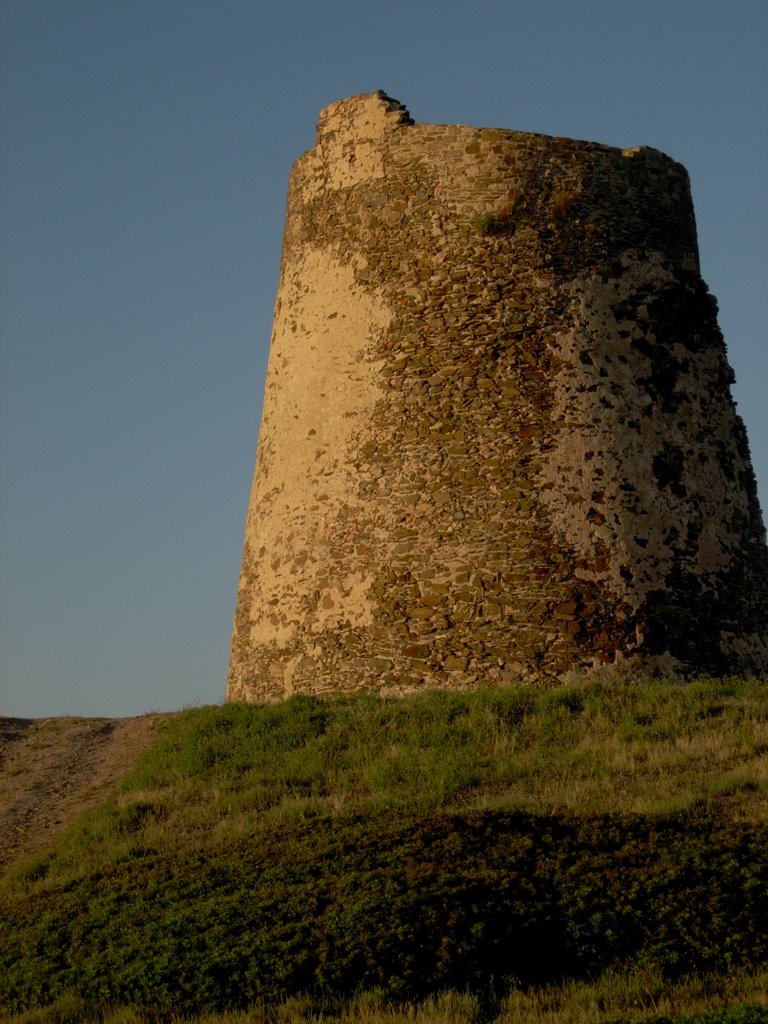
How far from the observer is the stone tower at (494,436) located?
16031 mm

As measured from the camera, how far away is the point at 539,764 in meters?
13.2

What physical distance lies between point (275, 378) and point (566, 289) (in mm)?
4253

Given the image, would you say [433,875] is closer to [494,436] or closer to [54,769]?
[494,436]

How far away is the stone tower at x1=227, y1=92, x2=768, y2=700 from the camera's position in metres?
16.0

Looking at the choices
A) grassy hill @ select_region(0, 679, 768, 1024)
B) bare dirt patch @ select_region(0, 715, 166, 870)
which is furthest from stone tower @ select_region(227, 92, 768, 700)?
bare dirt patch @ select_region(0, 715, 166, 870)

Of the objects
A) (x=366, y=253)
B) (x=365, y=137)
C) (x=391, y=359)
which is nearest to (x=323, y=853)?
(x=391, y=359)

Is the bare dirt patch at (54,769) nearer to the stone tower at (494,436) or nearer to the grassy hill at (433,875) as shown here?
the grassy hill at (433,875)

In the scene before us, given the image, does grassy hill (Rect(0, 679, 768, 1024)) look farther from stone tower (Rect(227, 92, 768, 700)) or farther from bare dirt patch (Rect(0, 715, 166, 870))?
stone tower (Rect(227, 92, 768, 700))

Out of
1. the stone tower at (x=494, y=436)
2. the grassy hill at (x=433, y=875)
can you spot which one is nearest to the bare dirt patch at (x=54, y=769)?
the grassy hill at (x=433, y=875)

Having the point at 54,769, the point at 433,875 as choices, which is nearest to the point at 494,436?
the point at 54,769

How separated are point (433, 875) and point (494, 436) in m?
7.41

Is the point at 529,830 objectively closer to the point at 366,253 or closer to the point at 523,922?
the point at 523,922

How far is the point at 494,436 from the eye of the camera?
1641 cm

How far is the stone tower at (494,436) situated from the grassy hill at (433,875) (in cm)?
122
